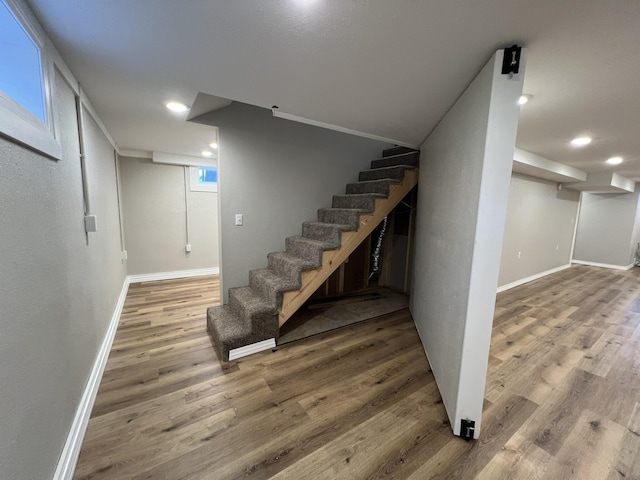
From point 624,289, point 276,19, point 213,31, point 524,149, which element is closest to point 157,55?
point 213,31

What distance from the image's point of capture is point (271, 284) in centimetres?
252

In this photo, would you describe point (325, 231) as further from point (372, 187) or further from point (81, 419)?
point (81, 419)

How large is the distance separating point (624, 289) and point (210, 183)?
Answer: 301 inches

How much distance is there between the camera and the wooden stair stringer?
2500mm

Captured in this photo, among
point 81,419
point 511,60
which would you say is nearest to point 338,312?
point 81,419

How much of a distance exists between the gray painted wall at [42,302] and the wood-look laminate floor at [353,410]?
39cm

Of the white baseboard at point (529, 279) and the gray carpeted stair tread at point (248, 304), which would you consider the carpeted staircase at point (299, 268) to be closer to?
the gray carpeted stair tread at point (248, 304)

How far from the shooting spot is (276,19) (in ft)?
3.54

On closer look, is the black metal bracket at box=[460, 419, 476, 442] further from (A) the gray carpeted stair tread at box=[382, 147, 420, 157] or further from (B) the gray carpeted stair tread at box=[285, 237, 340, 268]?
(A) the gray carpeted stair tread at box=[382, 147, 420, 157]

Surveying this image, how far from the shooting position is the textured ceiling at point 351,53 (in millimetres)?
1009

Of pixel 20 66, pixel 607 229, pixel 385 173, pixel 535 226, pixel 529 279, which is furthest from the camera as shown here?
pixel 607 229

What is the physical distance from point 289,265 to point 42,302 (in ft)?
5.82

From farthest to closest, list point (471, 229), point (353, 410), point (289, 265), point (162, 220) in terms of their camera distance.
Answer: point (162, 220), point (289, 265), point (353, 410), point (471, 229)

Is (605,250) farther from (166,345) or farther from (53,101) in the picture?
(53,101)
